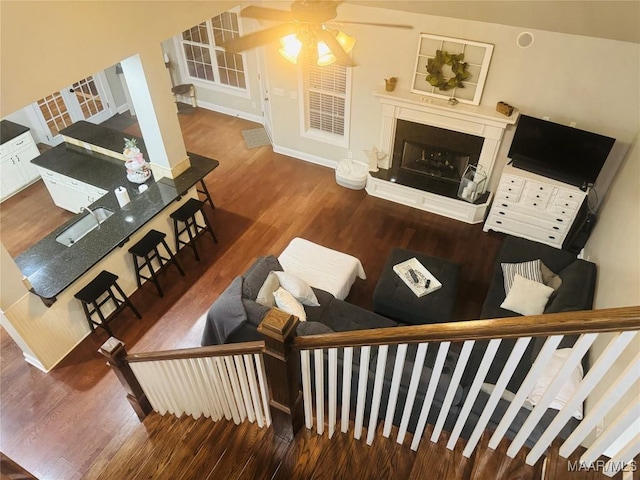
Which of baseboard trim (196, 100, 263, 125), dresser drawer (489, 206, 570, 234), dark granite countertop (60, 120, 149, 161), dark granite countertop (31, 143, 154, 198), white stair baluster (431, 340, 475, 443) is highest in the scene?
white stair baluster (431, 340, 475, 443)

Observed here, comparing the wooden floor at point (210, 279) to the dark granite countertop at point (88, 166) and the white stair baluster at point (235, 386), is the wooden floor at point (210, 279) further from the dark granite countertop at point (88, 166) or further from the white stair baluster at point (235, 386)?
the dark granite countertop at point (88, 166)

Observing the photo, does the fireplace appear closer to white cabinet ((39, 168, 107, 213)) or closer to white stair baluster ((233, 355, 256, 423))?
white cabinet ((39, 168, 107, 213))

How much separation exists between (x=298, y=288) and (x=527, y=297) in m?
2.24

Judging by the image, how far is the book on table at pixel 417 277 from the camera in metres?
4.85

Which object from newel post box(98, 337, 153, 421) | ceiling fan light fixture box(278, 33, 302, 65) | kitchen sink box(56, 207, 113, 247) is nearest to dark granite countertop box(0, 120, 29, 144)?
kitchen sink box(56, 207, 113, 247)

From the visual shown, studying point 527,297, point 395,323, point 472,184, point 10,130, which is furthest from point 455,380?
point 10,130

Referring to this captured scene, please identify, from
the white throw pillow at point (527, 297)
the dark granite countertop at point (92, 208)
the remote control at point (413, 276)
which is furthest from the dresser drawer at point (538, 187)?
the dark granite countertop at point (92, 208)

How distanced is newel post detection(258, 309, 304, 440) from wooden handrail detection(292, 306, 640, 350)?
0.17 m

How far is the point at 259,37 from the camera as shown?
114 inches

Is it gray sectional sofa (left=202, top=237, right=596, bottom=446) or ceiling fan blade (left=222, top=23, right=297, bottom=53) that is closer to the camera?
ceiling fan blade (left=222, top=23, right=297, bottom=53)

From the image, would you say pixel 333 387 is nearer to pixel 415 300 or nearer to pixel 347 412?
pixel 347 412

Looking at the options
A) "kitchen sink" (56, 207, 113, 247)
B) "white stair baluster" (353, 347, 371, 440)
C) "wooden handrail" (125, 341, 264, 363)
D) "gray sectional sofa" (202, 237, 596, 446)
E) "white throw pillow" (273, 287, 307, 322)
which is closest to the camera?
"white stair baluster" (353, 347, 371, 440)

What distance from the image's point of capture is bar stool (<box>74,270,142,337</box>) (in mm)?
4695

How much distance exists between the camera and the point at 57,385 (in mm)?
4562
